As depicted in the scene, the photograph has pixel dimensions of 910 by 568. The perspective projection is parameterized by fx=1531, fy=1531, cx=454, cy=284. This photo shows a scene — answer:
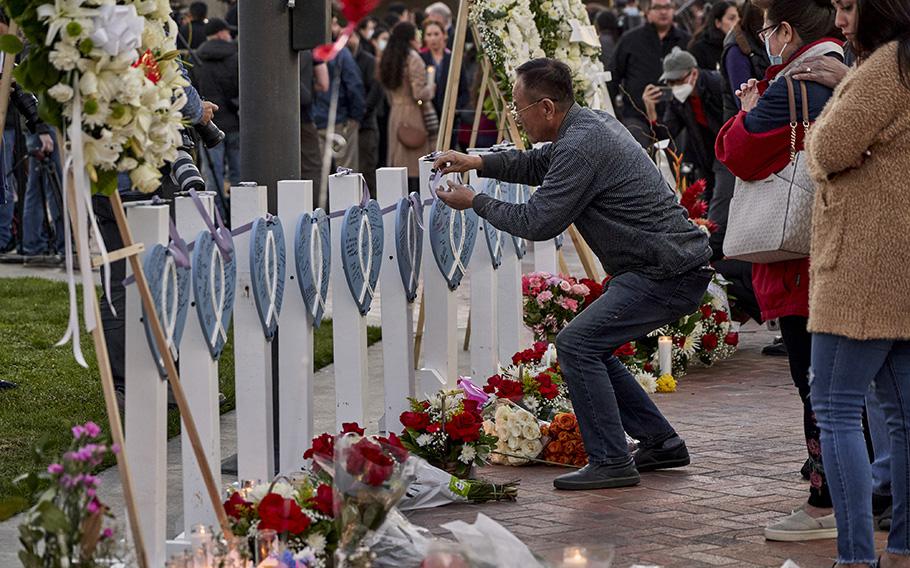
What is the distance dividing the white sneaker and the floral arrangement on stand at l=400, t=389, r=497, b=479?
1207mm

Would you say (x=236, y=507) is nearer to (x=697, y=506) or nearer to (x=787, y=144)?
(x=697, y=506)

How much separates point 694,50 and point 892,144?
8.39 m

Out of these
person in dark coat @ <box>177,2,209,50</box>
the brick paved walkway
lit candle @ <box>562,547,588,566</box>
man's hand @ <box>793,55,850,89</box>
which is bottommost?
the brick paved walkway

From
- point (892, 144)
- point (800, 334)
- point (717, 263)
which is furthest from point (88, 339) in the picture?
point (892, 144)

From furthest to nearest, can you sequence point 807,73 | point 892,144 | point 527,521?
point 527,521
point 807,73
point 892,144

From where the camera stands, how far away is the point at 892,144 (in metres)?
4.29

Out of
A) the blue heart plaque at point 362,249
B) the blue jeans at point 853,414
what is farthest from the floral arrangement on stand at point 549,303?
the blue jeans at point 853,414

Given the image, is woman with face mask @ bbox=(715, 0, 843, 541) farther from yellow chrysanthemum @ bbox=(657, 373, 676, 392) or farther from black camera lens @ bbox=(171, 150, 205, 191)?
yellow chrysanthemum @ bbox=(657, 373, 676, 392)

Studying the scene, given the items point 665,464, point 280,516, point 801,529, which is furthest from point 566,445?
point 280,516

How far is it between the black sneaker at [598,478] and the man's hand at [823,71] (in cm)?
171

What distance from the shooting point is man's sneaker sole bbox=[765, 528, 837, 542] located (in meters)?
5.07

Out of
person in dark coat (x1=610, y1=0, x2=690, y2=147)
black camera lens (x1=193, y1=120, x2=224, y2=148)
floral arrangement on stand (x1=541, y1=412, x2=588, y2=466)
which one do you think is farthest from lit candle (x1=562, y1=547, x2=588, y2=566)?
person in dark coat (x1=610, y1=0, x2=690, y2=147)

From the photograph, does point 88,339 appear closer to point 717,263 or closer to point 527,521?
point 717,263

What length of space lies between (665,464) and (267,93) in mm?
2166
